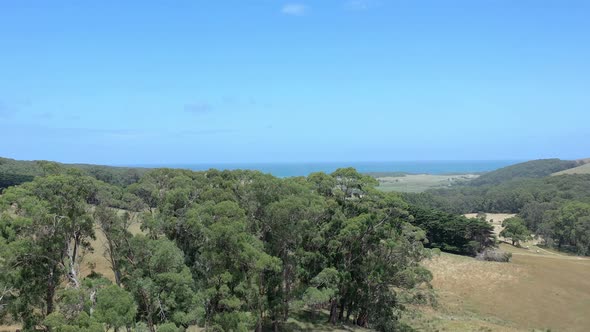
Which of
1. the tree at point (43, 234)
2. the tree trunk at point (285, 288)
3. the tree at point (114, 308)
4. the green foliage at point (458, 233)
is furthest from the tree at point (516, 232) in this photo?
the tree at point (114, 308)

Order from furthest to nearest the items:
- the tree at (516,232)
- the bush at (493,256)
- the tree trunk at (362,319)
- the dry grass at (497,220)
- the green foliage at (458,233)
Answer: the dry grass at (497,220)
the tree at (516,232)
the green foliage at (458,233)
the bush at (493,256)
the tree trunk at (362,319)

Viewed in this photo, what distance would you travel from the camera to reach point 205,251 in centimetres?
2050

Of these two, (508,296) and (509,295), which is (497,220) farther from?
(508,296)

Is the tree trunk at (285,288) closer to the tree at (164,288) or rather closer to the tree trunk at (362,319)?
the tree at (164,288)

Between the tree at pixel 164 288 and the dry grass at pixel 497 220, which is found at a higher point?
the tree at pixel 164 288

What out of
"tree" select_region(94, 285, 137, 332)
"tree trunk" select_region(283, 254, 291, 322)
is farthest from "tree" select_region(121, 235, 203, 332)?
"tree trunk" select_region(283, 254, 291, 322)

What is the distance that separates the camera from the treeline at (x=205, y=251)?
18.4 meters

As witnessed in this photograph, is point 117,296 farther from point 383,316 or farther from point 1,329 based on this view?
point 383,316

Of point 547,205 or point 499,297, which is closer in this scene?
point 499,297

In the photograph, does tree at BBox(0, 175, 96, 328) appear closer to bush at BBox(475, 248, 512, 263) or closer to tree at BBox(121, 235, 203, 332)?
tree at BBox(121, 235, 203, 332)

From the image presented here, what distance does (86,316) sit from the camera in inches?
589

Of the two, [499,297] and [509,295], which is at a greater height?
[509,295]

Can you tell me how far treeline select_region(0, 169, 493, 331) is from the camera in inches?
725

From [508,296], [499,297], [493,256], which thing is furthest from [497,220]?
[499,297]
